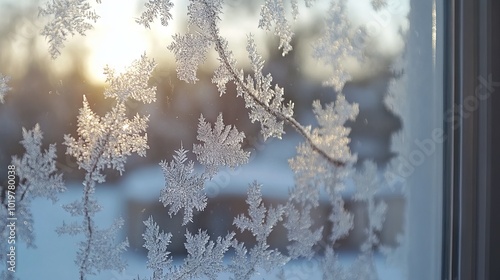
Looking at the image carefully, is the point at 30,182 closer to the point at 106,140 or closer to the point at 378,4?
the point at 106,140

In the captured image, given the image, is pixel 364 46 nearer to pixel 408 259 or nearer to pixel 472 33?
pixel 472 33

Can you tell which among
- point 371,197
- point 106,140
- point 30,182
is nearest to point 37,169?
point 30,182

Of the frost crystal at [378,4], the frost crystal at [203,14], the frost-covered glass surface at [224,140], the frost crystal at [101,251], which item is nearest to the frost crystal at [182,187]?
the frost-covered glass surface at [224,140]

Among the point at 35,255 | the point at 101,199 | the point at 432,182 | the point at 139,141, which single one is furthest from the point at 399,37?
the point at 35,255

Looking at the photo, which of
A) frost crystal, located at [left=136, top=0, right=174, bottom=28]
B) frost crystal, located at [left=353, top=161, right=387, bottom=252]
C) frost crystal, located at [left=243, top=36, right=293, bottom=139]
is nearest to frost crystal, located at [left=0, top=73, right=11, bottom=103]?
frost crystal, located at [left=136, top=0, right=174, bottom=28]

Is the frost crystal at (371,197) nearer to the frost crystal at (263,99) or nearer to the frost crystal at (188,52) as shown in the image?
the frost crystal at (263,99)

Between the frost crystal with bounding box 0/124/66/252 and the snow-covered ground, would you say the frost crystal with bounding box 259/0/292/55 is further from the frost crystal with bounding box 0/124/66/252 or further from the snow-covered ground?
the frost crystal with bounding box 0/124/66/252
